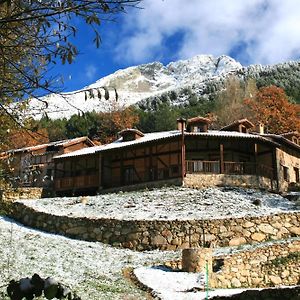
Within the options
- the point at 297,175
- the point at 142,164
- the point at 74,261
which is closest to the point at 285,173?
the point at 297,175

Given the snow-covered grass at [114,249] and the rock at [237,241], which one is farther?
the rock at [237,241]

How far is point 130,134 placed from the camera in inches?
1540

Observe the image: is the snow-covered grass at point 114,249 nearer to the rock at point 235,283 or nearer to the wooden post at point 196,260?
the wooden post at point 196,260

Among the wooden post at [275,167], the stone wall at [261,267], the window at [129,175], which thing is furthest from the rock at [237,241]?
the window at [129,175]

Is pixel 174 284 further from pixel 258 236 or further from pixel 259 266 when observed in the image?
pixel 258 236

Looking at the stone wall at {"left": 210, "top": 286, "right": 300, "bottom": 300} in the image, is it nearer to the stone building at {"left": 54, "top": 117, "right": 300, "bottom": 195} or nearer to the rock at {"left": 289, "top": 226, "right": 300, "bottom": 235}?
the rock at {"left": 289, "top": 226, "right": 300, "bottom": 235}

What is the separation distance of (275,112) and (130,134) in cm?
2440

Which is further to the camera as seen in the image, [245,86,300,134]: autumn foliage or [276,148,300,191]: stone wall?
[245,86,300,134]: autumn foliage

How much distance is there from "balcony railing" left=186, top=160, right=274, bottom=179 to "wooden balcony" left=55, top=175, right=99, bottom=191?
853 centimetres

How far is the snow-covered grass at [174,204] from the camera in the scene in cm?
2480

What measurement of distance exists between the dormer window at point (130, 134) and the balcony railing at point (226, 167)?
676 centimetres

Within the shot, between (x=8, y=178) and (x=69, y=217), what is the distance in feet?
56.5

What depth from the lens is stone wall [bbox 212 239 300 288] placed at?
57.4ft

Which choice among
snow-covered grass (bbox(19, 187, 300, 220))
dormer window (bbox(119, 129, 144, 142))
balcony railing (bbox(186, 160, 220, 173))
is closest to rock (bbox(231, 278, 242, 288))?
snow-covered grass (bbox(19, 187, 300, 220))
